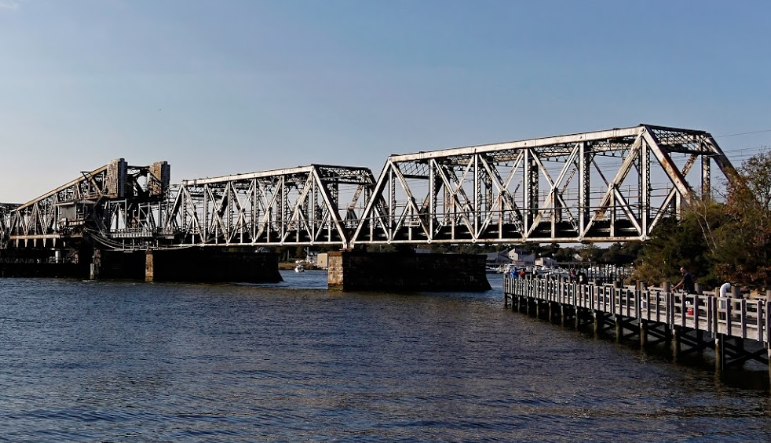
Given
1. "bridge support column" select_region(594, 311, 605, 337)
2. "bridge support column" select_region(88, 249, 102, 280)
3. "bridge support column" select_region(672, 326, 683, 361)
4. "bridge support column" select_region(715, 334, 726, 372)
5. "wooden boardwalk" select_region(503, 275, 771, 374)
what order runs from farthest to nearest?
"bridge support column" select_region(88, 249, 102, 280) → "bridge support column" select_region(594, 311, 605, 337) → "bridge support column" select_region(672, 326, 683, 361) → "bridge support column" select_region(715, 334, 726, 372) → "wooden boardwalk" select_region(503, 275, 771, 374)

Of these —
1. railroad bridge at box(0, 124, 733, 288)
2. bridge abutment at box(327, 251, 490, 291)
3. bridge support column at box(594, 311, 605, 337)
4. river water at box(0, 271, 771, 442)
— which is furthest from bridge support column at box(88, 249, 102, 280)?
bridge support column at box(594, 311, 605, 337)

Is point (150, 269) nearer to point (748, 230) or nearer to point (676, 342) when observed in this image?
point (748, 230)

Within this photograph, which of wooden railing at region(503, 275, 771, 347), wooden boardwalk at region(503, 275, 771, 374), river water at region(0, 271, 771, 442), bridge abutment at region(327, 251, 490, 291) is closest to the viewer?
river water at region(0, 271, 771, 442)

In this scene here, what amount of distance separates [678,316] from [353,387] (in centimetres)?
1347

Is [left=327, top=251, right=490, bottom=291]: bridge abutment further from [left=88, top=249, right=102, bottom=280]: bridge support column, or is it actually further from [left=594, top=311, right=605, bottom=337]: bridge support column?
[left=88, top=249, right=102, bottom=280]: bridge support column

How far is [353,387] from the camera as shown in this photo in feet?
106

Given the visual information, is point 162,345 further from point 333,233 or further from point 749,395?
point 333,233

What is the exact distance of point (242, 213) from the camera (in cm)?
12400

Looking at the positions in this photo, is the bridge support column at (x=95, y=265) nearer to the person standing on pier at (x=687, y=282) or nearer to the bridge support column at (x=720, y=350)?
the person standing on pier at (x=687, y=282)

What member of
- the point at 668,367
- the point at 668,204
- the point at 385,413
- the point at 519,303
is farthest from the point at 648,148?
the point at 385,413

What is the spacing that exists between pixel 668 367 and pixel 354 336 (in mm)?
17862

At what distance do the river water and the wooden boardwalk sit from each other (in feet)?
4.63

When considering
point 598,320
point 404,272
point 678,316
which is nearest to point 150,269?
point 404,272

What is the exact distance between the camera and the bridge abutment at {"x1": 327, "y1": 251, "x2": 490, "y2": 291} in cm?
→ 10294
